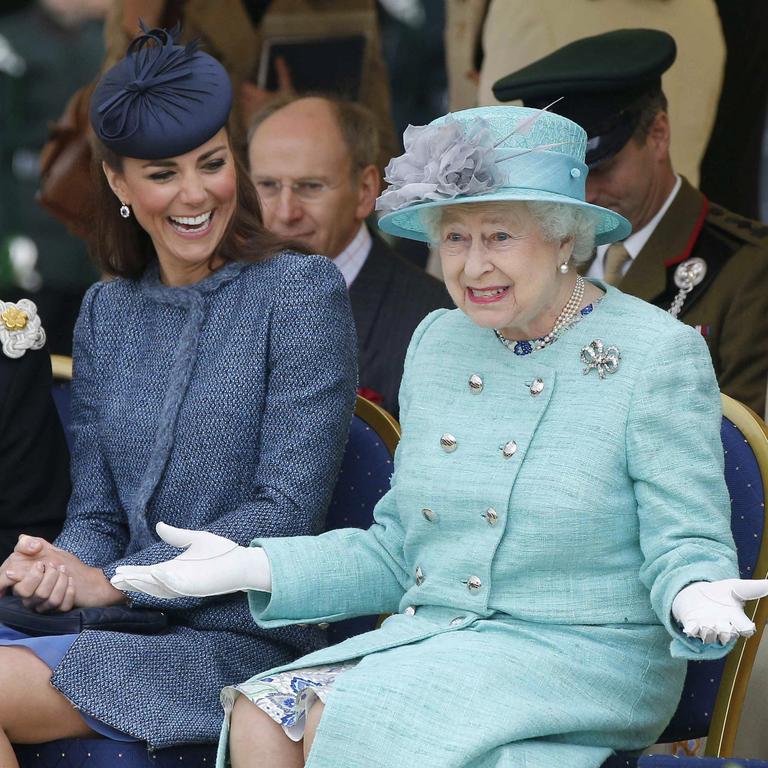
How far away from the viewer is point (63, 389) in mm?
3457

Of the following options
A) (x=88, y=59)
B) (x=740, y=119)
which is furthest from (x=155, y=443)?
(x=88, y=59)

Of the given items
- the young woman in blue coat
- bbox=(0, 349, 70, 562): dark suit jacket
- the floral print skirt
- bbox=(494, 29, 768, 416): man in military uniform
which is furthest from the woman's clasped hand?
bbox=(494, 29, 768, 416): man in military uniform

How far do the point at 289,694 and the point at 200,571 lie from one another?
26cm

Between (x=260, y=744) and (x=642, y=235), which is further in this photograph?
(x=642, y=235)

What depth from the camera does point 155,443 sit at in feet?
9.69

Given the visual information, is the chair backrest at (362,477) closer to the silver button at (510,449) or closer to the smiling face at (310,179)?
the silver button at (510,449)

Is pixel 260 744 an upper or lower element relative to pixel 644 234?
lower

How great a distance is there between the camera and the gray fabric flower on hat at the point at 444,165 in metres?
2.44

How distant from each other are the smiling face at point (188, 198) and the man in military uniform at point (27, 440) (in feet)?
1.10

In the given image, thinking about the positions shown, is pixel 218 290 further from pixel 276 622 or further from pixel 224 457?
pixel 276 622

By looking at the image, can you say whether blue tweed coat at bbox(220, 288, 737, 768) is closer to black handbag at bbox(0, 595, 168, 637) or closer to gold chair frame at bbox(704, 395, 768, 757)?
gold chair frame at bbox(704, 395, 768, 757)

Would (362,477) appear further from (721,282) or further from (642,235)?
(642,235)

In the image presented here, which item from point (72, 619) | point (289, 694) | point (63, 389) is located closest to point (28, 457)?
point (63, 389)

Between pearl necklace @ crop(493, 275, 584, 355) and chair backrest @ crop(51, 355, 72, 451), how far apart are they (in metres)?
1.18
